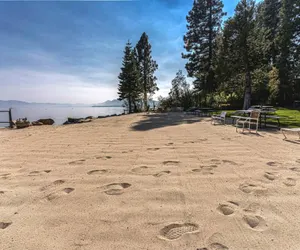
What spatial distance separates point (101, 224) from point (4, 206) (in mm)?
1200

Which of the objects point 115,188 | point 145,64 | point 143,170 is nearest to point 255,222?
point 115,188

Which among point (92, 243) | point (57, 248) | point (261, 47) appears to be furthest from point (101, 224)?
point (261, 47)

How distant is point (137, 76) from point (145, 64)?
9.54ft

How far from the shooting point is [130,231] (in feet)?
5.31

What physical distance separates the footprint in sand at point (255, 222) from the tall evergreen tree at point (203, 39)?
17527 millimetres

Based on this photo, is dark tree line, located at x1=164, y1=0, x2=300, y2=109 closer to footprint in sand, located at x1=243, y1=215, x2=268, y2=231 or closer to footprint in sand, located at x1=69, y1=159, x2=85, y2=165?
footprint in sand, located at x1=69, y1=159, x2=85, y2=165

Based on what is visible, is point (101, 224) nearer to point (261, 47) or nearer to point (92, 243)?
point (92, 243)

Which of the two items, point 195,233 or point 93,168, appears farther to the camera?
point 93,168

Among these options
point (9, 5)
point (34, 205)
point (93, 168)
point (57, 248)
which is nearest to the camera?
point (57, 248)

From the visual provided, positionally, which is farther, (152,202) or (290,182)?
(290,182)

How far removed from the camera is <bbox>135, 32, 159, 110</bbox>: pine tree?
2528 cm

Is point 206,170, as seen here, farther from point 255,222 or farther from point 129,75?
point 129,75

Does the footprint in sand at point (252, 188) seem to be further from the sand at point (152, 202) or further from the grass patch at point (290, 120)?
the grass patch at point (290, 120)

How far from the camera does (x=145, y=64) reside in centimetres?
2583
